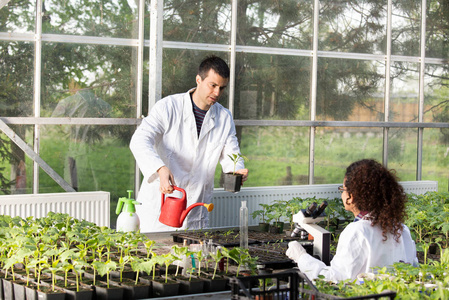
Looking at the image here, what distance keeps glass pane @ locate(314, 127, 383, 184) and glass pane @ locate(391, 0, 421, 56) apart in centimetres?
84

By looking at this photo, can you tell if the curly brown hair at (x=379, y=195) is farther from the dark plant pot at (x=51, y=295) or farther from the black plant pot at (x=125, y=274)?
the dark plant pot at (x=51, y=295)

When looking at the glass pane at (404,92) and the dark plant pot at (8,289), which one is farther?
the glass pane at (404,92)

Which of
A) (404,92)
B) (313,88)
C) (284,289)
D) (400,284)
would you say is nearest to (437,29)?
(404,92)

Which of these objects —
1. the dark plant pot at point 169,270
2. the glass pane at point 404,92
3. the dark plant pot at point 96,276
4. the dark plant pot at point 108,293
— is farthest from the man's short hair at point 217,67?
the glass pane at point 404,92

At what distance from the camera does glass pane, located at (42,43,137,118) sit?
4211 mm

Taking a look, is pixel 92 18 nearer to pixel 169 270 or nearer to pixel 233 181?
pixel 233 181

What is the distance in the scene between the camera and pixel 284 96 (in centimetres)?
520

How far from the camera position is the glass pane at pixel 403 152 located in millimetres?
5820

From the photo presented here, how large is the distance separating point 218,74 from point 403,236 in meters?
1.34

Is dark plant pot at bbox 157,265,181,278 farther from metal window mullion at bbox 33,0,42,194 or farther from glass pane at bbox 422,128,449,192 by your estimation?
glass pane at bbox 422,128,449,192

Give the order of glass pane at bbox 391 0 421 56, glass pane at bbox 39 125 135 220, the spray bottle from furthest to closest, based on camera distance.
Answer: glass pane at bbox 391 0 421 56 < glass pane at bbox 39 125 135 220 < the spray bottle

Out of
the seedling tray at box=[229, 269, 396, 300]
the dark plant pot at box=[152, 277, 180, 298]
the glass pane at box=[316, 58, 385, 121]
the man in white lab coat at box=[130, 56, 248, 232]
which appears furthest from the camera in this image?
the glass pane at box=[316, 58, 385, 121]

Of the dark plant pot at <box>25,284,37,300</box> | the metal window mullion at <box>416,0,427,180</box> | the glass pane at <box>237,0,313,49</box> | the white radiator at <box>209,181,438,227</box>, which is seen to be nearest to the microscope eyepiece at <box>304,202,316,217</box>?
the dark plant pot at <box>25,284,37,300</box>

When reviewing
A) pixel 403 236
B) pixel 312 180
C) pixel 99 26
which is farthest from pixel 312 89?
pixel 403 236
